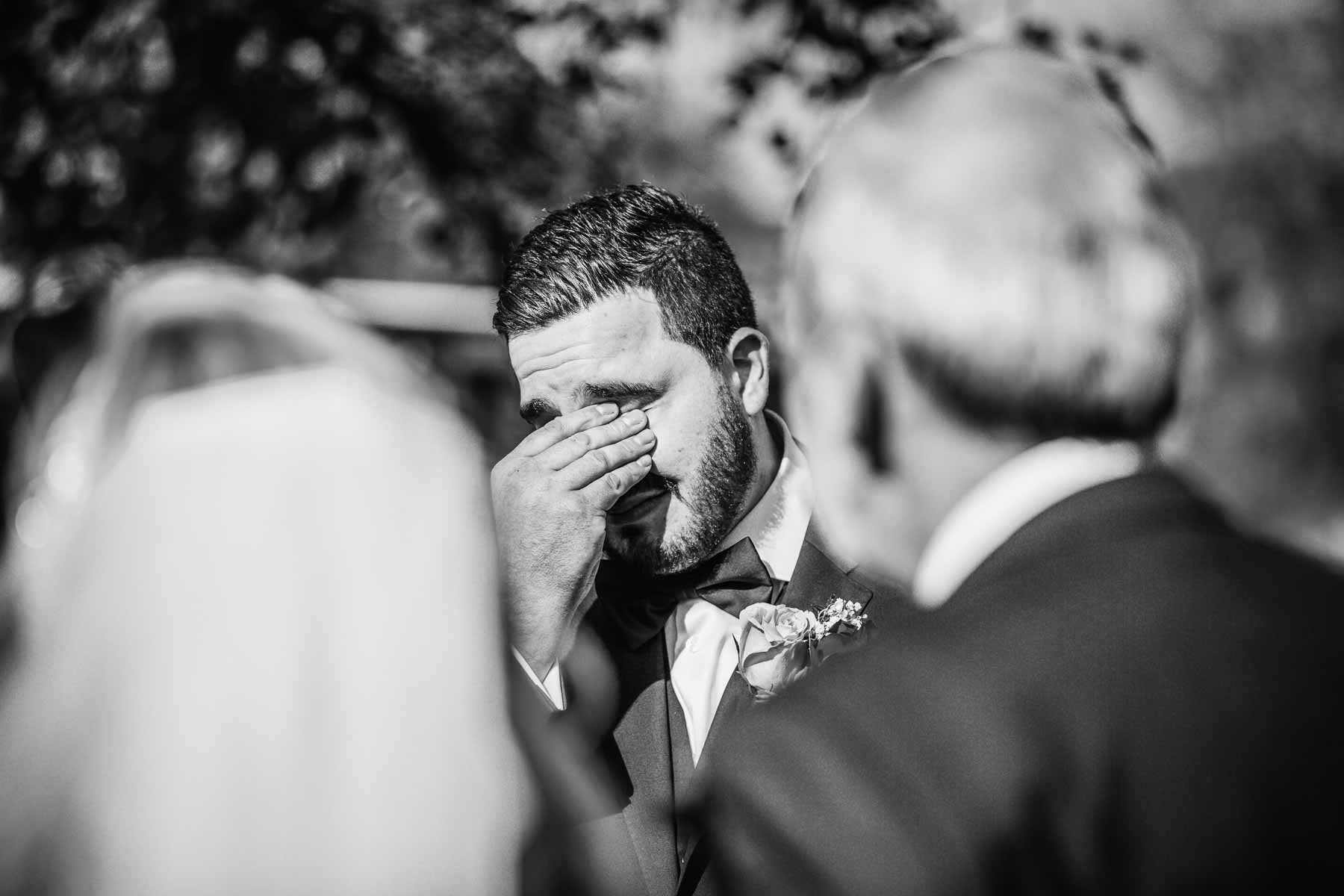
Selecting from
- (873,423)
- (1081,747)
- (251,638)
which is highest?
(251,638)

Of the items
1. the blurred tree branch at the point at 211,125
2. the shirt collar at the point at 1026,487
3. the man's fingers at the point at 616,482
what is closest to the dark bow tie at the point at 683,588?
the man's fingers at the point at 616,482

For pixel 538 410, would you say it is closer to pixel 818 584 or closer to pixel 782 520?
pixel 782 520

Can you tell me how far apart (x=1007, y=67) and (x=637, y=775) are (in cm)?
156

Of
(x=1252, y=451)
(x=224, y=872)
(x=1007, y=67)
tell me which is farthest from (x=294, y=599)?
(x=1252, y=451)

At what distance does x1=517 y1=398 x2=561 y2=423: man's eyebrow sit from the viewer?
9.04 feet

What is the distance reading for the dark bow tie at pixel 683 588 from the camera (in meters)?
2.67

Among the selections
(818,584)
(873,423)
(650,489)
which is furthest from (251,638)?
(818,584)

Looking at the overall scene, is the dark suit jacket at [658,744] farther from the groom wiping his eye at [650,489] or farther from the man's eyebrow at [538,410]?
the man's eyebrow at [538,410]

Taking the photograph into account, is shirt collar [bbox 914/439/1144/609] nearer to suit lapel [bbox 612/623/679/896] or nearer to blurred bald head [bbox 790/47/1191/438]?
blurred bald head [bbox 790/47/1191/438]

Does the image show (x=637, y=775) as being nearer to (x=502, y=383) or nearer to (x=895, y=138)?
(x=895, y=138)

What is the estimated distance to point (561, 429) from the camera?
2.60 metres

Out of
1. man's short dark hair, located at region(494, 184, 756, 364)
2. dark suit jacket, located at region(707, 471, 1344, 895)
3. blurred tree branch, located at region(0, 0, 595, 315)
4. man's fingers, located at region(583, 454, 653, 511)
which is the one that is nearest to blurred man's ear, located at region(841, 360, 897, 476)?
dark suit jacket, located at region(707, 471, 1344, 895)

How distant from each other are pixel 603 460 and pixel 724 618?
0.45 metres

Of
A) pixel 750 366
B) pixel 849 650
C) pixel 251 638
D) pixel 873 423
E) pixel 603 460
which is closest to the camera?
pixel 251 638
